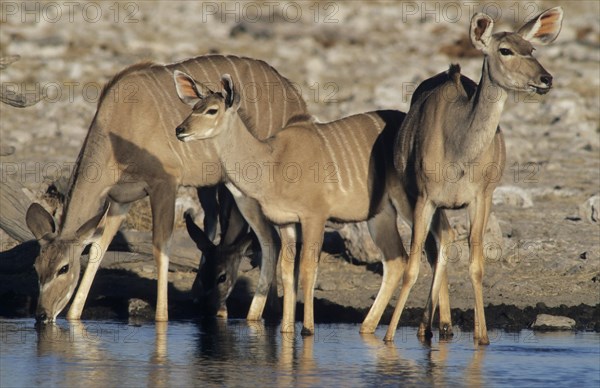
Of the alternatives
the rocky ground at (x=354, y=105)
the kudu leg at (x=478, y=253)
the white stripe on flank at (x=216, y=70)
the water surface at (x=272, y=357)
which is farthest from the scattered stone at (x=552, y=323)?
the white stripe on flank at (x=216, y=70)

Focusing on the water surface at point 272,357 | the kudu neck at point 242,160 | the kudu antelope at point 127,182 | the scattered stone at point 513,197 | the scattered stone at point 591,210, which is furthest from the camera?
the scattered stone at point 513,197

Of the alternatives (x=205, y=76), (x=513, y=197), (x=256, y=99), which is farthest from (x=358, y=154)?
(x=513, y=197)

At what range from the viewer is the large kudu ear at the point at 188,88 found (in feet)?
34.2

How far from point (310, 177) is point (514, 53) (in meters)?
1.92

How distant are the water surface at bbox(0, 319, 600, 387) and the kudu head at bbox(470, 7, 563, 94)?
1.74 meters

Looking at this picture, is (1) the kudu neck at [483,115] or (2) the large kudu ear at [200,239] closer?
(1) the kudu neck at [483,115]

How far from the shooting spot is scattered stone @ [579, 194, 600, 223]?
47.5 ft

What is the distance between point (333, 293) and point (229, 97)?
2555mm

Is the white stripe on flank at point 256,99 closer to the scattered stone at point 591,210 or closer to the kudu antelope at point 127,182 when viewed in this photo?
the kudu antelope at point 127,182

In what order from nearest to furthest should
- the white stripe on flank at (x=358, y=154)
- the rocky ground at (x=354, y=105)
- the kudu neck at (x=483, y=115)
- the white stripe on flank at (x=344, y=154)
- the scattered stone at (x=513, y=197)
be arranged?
1. the kudu neck at (x=483, y=115)
2. the white stripe on flank at (x=344, y=154)
3. the white stripe on flank at (x=358, y=154)
4. the rocky ground at (x=354, y=105)
5. the scattered stone at (x=513, y=197)

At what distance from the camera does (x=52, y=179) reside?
48.1ft

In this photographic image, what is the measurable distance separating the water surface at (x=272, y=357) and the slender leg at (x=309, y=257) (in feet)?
0.75

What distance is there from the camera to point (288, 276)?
1055 centimetres

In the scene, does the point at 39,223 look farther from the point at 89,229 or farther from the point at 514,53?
the point at 514,53
